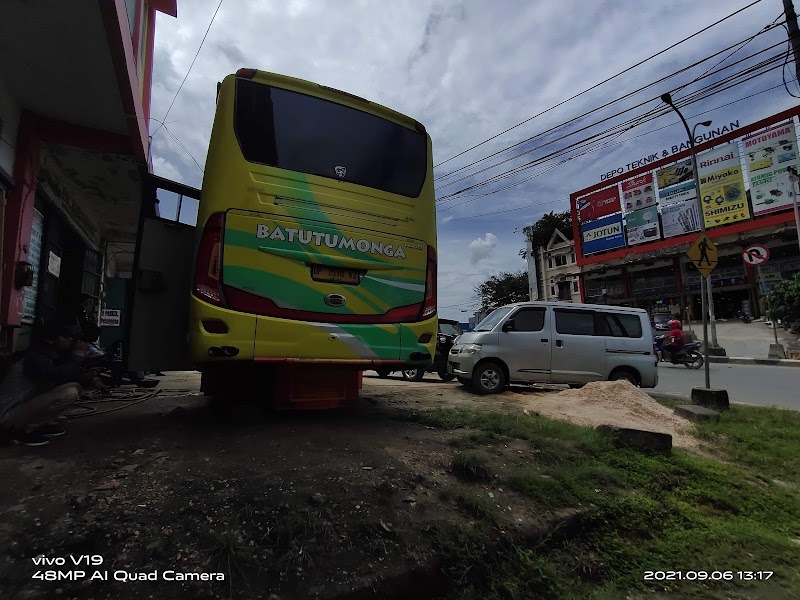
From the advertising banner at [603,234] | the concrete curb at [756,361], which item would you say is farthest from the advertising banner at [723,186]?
the concrete curb at [756,361]

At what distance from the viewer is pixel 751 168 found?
25.1 metres

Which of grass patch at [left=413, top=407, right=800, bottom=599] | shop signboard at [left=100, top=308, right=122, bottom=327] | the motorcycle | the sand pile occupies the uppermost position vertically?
shop signboard at [left=100, top=308, right=122, bottom=327]

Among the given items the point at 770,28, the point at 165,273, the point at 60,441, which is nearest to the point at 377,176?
the point at 165,273

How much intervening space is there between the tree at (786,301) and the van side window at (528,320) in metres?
15.5

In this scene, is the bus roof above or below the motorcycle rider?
above

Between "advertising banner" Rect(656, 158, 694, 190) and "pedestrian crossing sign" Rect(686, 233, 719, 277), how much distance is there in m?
25.7

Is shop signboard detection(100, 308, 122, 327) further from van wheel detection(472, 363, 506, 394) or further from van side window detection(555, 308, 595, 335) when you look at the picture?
van side window detection(555, 308, 595, 335)

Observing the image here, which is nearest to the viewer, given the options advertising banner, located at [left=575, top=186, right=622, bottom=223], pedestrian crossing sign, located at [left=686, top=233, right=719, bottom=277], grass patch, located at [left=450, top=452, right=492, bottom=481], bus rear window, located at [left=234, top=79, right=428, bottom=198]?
grass patch, located at [left=450, top=452, right=492, bottom=481]

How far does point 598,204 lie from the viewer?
113 ft

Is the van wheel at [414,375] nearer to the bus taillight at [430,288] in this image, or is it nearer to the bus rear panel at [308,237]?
the bus taillight at [430,288]

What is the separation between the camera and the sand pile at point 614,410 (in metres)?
5.42

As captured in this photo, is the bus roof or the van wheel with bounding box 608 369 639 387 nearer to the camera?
the bus roof

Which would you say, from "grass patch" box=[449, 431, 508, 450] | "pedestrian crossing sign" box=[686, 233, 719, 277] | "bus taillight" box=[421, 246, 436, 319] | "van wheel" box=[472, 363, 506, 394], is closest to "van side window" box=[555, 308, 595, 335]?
"van wheel" box=[472, 363, 506, 394]

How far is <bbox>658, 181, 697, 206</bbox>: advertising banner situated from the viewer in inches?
1124
